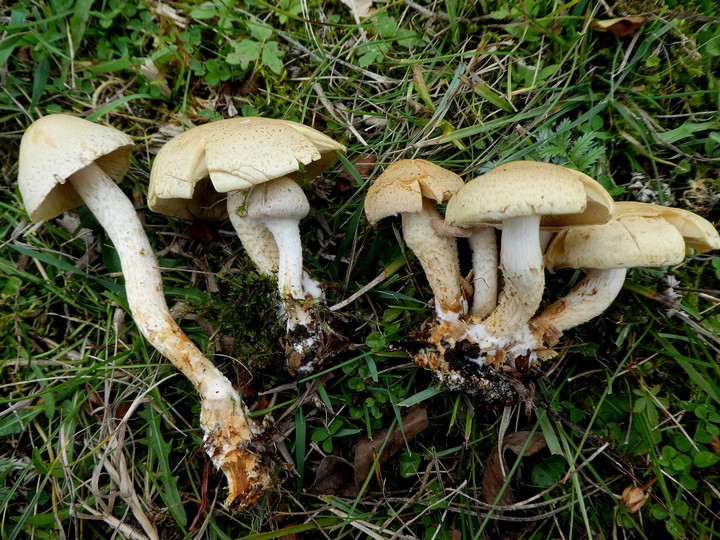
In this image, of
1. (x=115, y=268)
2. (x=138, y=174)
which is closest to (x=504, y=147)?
(x=138, y=174)

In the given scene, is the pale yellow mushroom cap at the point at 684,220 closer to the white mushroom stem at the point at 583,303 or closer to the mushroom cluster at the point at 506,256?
the mushroom cluster at the point at 506,256

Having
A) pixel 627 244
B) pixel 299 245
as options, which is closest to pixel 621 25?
pixel 627 244

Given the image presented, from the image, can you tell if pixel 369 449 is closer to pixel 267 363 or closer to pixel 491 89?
pixel 267 363

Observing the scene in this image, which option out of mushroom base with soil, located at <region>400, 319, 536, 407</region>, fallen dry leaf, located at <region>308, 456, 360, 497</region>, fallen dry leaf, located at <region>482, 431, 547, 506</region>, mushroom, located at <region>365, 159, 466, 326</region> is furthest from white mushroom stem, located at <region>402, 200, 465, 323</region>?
fallen dry leaf, located at <region>308, 456, 360, 497</region>

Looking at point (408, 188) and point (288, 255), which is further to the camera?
point (288, 255)

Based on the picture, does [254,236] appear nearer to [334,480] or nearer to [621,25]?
[334,480]

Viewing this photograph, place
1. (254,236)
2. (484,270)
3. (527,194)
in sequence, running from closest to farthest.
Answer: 1. (527,194)
2. (484,270)
3. (254,236)

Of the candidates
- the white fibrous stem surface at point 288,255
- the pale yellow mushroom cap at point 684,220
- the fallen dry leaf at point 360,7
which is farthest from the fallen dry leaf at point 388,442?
the fallen dry leaf at point 360,7
